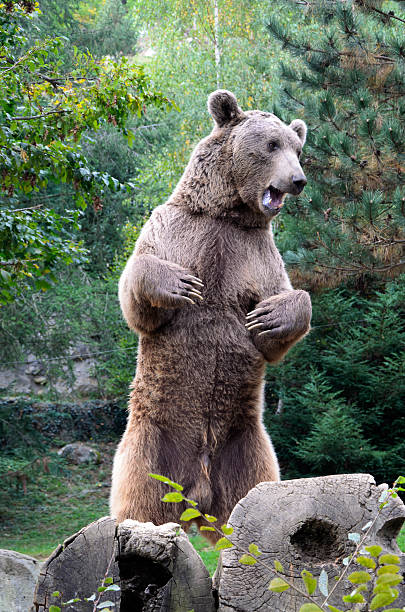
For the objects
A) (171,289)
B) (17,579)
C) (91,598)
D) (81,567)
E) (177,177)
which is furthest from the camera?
(177,177)

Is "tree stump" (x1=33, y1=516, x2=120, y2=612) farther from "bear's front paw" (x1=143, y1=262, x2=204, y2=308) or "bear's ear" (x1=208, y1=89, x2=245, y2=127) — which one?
"bear's ear" (x1=208, y1=89, x2=245, y2=127)

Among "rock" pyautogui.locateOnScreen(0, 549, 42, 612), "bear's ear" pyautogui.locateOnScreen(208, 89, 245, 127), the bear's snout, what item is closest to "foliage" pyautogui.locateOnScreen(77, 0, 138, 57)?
"bear's ear" pyautogui.locateOnScreen(208, 89, 245, 127)

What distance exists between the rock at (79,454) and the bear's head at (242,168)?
561 inches

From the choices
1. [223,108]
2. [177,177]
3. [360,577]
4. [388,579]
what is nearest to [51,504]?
[177,177]

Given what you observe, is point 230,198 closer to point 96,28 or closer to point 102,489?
point 102,489

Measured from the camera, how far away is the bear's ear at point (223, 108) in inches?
136

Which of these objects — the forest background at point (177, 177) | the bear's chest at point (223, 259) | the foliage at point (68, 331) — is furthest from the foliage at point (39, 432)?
the bear's chest at point (223, 259)

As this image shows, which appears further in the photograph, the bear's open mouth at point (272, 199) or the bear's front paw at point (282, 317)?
the bear's open mouth at point (272, 199)

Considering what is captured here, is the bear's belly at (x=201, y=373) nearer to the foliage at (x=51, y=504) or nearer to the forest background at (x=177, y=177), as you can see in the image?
the forest background at (x=177, y=177)

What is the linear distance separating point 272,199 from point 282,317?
0.54 meters

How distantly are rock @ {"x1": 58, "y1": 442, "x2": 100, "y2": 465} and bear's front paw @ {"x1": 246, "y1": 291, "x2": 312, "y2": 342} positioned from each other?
47.4 feet

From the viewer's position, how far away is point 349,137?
8.95 meters

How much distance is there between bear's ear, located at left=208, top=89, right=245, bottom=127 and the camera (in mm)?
3457

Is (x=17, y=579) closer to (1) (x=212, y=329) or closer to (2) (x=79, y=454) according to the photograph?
(1) (x=212, y=329)
